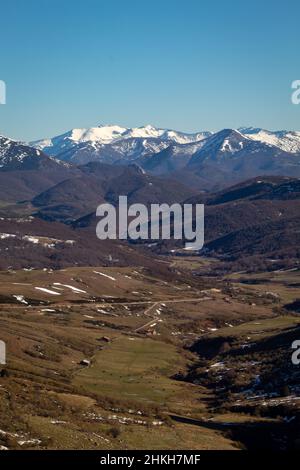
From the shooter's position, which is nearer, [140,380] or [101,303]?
[140,380]

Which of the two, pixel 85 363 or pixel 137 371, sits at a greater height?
pixel 85 363

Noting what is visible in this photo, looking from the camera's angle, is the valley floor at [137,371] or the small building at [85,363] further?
the small building at [85,363]

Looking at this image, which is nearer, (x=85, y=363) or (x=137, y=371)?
(x=137, y=371)

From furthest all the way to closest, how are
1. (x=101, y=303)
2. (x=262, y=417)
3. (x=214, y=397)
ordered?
(x=101, y=303), (x=214, y=397), (x=262, y=417)

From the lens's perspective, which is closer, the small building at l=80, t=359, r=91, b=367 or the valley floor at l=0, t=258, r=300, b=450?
the valley floor at l=0, t=258, r=300, b=450

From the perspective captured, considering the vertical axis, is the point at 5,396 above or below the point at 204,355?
above
